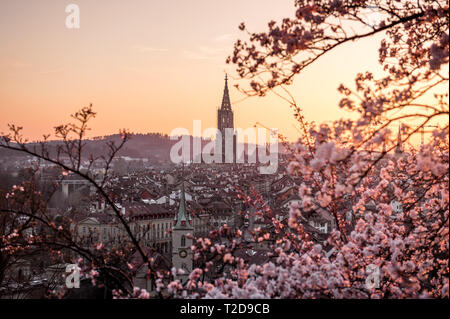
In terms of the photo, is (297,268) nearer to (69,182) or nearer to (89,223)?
(89,223)

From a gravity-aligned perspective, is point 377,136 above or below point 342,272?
above

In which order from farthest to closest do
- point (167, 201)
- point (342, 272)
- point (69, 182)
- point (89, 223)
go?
point (69, 182) → point (167, 201) → point (89, 223) → point (342, 272)

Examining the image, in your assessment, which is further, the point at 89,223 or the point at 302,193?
the point at 89,223

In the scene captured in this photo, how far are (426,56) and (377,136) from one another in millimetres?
3433

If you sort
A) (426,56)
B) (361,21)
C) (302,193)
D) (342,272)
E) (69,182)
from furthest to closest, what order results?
(69,182) < (426,56) < (342,272) < (361,21) < (302,193)

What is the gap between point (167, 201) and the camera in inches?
2287

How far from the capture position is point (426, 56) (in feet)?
23.2
